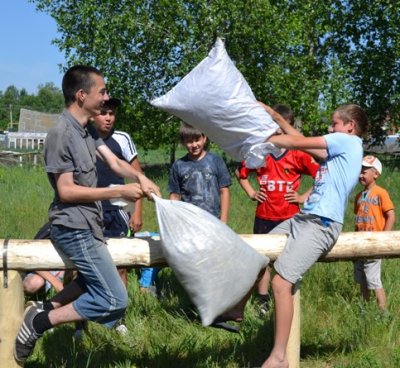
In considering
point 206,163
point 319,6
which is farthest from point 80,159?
point 319,6

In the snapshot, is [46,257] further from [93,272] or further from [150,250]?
[150,250]

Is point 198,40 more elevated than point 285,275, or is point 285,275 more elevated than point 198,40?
point 198,40

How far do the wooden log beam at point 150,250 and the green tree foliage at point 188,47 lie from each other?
12.2m

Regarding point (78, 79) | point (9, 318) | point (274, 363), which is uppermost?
point (78, 79)

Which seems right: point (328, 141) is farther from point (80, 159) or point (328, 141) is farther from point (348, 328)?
point (348, 328)

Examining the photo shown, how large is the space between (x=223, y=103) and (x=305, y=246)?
3.12 feet

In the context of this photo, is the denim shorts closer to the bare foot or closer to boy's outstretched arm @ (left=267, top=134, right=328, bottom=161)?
the bare foot

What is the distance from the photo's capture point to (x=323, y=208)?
11.4 feet

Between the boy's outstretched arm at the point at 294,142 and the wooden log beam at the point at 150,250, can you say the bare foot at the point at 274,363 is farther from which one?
the boy's outstretched arm at the point at 294,142

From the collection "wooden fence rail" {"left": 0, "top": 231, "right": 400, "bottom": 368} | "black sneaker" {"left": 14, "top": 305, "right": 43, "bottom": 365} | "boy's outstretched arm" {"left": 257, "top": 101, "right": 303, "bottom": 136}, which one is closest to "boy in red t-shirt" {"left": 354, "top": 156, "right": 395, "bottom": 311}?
"wooden fence rail" {"left": 0, "top": 231, "right": 400, "bottom": 368}

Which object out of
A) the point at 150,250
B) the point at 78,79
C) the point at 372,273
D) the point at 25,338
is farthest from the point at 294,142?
the point at 372,273

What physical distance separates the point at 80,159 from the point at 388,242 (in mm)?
1888

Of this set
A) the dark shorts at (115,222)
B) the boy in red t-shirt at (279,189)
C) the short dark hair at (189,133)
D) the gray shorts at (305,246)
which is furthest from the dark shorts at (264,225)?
the gray shorts at (305,246)

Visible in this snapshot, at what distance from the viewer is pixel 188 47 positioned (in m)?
15.9
